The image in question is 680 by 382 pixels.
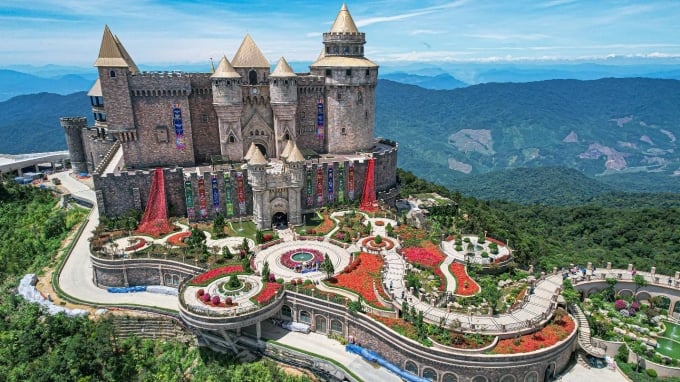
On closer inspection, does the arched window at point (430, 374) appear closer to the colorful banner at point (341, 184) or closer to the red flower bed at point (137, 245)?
the colorful banner at point (341, 184)

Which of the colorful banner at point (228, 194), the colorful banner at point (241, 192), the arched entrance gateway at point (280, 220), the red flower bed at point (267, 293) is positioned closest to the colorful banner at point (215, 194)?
the colorful banner at point (228, 194)

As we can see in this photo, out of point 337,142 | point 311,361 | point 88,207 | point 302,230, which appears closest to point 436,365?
point 311,361

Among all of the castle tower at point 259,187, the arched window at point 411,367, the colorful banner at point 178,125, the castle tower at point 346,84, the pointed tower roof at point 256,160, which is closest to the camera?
the arched window at point 411,367

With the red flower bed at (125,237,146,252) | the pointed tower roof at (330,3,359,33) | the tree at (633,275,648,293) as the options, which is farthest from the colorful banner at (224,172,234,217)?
the tree at (633,275,648,293)

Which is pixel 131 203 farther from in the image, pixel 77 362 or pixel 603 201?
pixel 603 201

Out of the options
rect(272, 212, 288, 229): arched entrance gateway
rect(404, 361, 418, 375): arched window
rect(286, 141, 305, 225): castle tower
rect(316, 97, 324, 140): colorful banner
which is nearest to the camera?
rect(404, 361, 418, 375): arched window

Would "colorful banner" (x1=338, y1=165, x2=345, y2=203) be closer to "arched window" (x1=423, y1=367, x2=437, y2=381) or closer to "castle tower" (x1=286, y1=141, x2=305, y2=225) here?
"castle tower" (x1=286, y1=141, x2=305, y2=225)

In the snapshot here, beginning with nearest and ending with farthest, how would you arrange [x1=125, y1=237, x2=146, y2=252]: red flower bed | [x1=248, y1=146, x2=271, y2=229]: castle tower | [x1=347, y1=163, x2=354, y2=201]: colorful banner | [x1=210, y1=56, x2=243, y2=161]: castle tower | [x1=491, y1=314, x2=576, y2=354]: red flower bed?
[x1=491, y1=314, x2=576, y2=354]: red flower bed, [x1=125, y1=237, x2=146, y2=252]: red flower bed, [x1=248, y1=146, x2=271, y2=229]: castle tower, [x1=210, y1=56, x2=243, y2=161]: castle tower, [x1=347, y1=163, x2=354, y2=201]: colorful banner

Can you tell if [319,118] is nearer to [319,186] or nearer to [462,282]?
[319,186]
